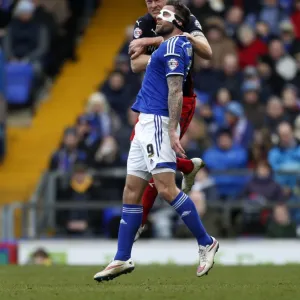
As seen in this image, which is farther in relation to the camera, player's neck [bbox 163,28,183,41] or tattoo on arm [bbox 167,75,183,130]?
player's neck [bbox 163,28,183,41]

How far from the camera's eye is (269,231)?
1498 cm

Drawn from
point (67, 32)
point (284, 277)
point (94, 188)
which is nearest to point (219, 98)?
point (94, 188)

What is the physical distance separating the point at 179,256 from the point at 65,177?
2.04 metres

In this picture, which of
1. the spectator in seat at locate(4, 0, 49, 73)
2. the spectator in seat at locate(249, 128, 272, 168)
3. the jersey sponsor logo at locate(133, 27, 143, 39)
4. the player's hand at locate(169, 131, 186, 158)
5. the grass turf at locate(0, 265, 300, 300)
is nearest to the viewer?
the grass turf at locate(0, 265, 300, 300)

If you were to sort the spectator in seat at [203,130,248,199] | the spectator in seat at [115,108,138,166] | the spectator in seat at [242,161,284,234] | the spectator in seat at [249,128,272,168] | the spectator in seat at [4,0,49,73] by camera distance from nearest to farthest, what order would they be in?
1. the spectator in seat at [242,161,284,234]
2. the spectator in seat at [249,128,272,168]
3. the spectator in seat at [203,130,248,199]
4. the spectator in seat at [115,108,138,166]
5. the spectator in seat at [4,0,49,73]

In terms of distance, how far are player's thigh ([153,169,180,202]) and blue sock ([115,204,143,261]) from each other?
305 mm

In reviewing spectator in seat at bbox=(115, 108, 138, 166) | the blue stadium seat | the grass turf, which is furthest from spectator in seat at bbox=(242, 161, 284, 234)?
the blue stadium seat

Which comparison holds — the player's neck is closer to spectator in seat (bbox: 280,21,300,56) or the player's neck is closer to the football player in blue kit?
the football player in blue kit

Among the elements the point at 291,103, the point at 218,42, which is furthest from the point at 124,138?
the point at 218,42

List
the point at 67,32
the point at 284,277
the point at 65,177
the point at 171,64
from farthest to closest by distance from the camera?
the point at 67,32
the point at 65,177
the point at 284,277
the point at 171,64

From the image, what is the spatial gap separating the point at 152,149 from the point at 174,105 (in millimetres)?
397

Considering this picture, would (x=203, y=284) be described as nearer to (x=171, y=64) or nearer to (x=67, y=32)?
(x=171, y=64)

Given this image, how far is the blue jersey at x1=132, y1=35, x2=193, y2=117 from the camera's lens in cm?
930

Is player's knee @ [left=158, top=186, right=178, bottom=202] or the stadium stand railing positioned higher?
player's knee @ [left=158, top=186, right=178, bottom=202]
